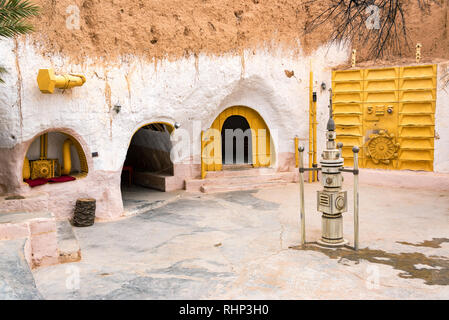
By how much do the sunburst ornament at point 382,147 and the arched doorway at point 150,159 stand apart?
5.68m

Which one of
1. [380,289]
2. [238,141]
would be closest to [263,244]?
[380,289]

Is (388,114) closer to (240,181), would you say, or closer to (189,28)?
(240,181)

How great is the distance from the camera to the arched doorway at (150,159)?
11945mm

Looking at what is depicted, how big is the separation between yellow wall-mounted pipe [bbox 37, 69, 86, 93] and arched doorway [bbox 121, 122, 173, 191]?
335 centimetres

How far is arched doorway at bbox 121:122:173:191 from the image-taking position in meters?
11.9

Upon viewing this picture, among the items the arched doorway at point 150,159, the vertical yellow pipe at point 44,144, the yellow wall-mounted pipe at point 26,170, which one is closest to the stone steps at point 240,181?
the arched doorway at point 150,159

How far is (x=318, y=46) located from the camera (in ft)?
42.3

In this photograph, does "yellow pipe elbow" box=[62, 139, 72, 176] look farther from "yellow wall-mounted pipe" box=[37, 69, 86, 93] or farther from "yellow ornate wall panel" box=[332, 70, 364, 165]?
"yellow ornate wall panel" box=[332, 70, 364, 165]

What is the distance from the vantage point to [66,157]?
29.8 ft

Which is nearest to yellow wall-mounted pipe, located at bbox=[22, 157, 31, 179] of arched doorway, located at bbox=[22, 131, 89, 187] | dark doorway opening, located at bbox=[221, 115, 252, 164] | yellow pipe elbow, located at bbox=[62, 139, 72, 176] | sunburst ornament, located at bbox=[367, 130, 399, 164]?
arched doorway, located at bbox=[22, 131, 89, 187]

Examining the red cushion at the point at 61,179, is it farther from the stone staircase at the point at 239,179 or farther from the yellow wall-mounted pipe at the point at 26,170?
the stone staircase at the point at 239,179

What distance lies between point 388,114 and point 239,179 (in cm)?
454

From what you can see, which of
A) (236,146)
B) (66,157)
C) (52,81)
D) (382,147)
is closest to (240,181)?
(236,146)

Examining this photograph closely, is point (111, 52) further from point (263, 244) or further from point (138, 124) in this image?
point (263, 244)
